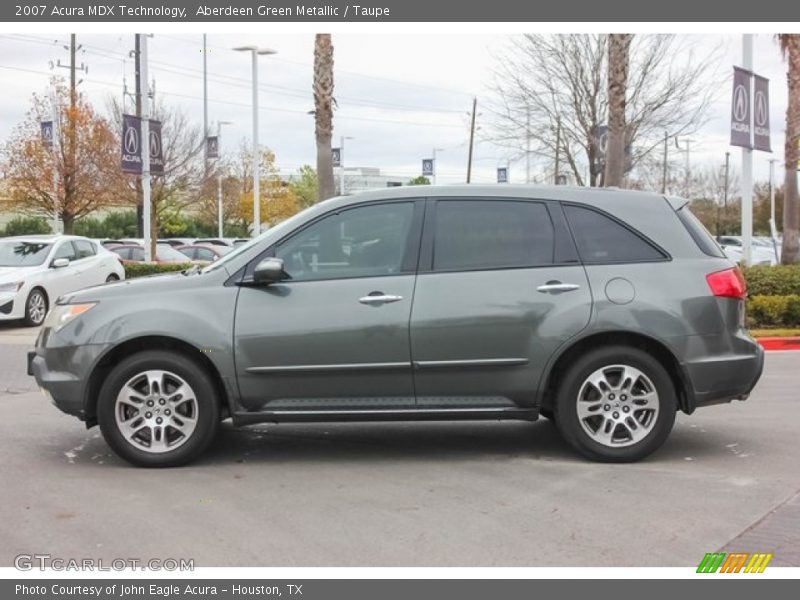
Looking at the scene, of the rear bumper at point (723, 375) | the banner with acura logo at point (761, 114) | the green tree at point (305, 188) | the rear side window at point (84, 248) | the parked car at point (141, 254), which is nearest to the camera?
the rear bumper at point (723, 375)

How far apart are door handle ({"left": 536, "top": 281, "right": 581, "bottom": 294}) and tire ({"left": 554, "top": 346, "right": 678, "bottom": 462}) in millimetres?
445

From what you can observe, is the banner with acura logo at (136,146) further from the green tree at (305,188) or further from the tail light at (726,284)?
the green tree at (305,188)

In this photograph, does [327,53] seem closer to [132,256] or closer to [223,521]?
[132,256]

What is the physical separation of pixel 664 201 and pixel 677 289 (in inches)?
28.0

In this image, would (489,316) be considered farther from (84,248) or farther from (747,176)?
(84,248)

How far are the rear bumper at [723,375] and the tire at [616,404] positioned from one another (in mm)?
168

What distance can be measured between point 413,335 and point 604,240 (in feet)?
4.77

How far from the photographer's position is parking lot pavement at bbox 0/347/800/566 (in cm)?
455

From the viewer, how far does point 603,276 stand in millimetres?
6031

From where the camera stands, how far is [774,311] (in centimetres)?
1388

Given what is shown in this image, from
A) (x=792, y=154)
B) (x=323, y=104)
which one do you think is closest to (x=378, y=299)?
(x=323, y=104)

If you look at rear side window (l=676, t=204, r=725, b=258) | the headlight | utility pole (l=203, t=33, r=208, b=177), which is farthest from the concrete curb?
utility pole (l=203, t=33, r=208, b=177)
